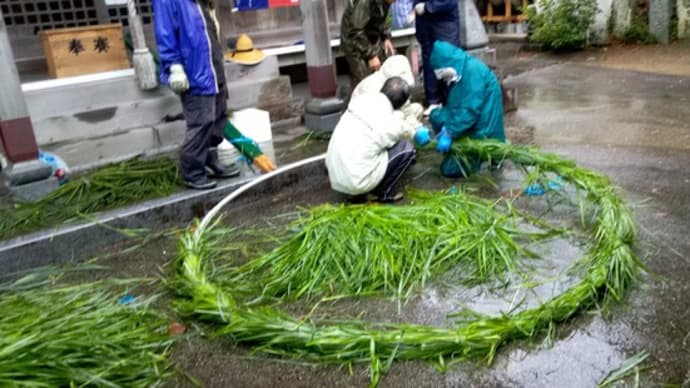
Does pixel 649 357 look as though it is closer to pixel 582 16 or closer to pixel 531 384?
pixel 531 384

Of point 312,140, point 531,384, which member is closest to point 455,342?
point 531,384

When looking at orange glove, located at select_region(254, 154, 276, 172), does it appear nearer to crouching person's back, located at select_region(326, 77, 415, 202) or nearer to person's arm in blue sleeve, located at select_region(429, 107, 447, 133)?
crouching person's back, located at select_region(326, 77, 415, 202)

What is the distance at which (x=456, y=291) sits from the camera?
388 centimetres

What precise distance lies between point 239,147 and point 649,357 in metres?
4.23

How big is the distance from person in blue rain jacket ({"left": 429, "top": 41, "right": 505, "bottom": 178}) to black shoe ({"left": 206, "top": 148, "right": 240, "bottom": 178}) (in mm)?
2026

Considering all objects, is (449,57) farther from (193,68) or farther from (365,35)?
(193,68)

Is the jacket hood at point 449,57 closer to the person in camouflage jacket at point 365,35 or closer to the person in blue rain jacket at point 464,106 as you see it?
the person in blue rain jacket at point 464,106

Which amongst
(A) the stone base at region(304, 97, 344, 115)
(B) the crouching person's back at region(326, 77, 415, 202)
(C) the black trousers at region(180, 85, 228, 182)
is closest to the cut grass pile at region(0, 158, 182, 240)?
(C) the black trousers at region(180, 85, 228, 182)

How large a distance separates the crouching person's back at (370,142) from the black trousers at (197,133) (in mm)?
1138

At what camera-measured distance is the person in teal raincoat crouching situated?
5.72m

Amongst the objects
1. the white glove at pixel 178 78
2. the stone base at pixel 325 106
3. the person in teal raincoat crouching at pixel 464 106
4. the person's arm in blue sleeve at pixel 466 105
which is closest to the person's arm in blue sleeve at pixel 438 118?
the person in teal raincoat crouching at pixel 464 106

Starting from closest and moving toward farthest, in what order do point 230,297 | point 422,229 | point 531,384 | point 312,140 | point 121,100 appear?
point 531,384
point 230,297
point 422,229
point 121,100
point 312,140

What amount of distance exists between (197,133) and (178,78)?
0.52 m

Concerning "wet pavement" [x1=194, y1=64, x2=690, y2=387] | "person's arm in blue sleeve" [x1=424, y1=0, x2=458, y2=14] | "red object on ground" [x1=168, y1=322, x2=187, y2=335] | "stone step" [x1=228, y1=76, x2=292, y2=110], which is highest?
"person's arm in blue sleeve" [x1=424, y1=0, x2=458, y2=14]
